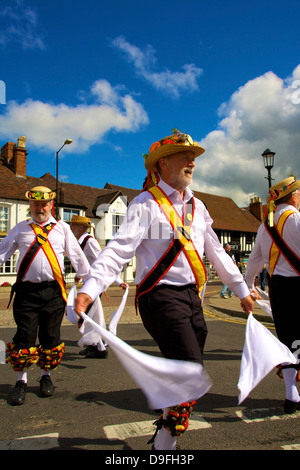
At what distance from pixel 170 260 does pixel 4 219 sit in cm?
2686

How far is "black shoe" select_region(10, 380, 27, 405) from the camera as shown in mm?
3574

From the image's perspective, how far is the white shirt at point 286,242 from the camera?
346 cm

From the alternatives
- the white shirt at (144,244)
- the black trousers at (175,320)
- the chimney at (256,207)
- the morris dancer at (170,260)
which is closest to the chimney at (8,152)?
the morris dancer at (170,260)

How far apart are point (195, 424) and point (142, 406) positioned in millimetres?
644

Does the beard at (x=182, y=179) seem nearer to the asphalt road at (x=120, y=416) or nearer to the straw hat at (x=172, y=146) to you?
the straw hat at (x=172, y=146)

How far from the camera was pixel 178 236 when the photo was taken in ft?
8.17

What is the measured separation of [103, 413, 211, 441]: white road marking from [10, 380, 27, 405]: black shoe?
1.15m

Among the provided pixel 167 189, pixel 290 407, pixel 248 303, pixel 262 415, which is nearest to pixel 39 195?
pixel 167 189

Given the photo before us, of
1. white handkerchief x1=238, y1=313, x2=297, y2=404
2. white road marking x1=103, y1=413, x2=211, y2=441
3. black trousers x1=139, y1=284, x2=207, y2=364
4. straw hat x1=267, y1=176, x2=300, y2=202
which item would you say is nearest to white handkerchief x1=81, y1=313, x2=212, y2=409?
black trousers x1=139, y1=284, x2=207, y2=364

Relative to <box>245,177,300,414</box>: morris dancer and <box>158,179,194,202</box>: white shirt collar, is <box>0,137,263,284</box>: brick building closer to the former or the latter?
<box>245,177,300,414</box>: morris dancer

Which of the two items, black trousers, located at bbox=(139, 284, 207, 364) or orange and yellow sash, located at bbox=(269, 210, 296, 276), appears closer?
black trousers, located at bbox=(139, 284, 207, 364)

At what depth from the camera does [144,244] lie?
8.32 ft

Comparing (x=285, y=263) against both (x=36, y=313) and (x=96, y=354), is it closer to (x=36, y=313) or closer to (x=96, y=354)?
(x=36, y=313)
